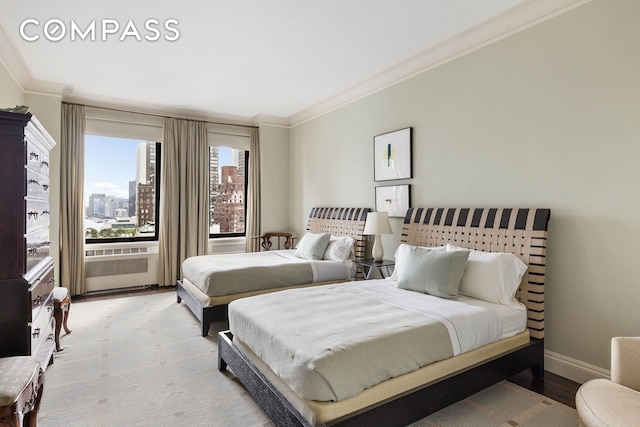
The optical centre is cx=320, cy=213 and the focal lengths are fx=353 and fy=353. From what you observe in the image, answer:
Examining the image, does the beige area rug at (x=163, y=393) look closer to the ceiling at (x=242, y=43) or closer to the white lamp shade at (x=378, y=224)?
the white lamp shade at (x=378, y=224)

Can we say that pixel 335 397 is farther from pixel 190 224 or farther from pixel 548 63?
pixel 190 224

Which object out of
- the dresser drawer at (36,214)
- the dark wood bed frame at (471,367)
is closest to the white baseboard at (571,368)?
the dark wood bed frame at (471,367)

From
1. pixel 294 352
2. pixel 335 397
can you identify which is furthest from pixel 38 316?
pixel 335 397

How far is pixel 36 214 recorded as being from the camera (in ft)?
8.35

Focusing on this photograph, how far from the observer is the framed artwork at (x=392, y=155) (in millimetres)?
3955

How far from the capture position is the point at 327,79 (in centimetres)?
445

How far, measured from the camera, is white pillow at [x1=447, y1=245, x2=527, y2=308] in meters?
2.61

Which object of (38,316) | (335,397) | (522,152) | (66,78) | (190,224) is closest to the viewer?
(335,397)

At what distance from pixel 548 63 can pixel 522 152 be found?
69 centimetres

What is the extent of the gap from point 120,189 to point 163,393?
4.10m

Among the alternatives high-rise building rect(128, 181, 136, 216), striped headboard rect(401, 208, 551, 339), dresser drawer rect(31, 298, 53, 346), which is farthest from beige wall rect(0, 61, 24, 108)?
striped headboard rect(401, 208, 551, 339)

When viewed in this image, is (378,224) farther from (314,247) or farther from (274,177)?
(274,177)

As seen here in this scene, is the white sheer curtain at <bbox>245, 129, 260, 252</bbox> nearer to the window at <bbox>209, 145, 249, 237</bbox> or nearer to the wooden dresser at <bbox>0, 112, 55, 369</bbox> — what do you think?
the window at <bbox>209, 145, 249, 237</bbox>

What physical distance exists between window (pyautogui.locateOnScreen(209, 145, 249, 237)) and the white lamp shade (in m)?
3.18
